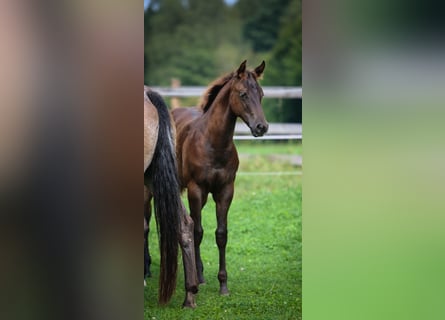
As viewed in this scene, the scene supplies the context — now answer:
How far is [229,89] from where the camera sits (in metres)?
2.66

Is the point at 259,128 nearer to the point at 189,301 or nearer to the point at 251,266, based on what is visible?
the point at 251,266

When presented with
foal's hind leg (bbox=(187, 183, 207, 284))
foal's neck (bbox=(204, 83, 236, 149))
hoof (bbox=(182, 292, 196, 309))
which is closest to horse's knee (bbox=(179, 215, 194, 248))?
hoof (bbox=(182, 292, 196, 309))

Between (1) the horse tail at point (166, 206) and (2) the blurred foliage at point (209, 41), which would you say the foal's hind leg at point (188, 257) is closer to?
(1) the horse tail at point (166, 206)

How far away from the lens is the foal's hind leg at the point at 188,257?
2.41 meters

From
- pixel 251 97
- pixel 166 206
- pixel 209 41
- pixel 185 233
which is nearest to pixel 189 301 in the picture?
pixel 185 233

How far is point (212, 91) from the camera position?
2797 millimetres

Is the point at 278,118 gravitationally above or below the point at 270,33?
below

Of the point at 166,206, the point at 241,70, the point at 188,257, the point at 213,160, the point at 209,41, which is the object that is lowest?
the point at 188,257

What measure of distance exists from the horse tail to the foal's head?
1.35 feet
